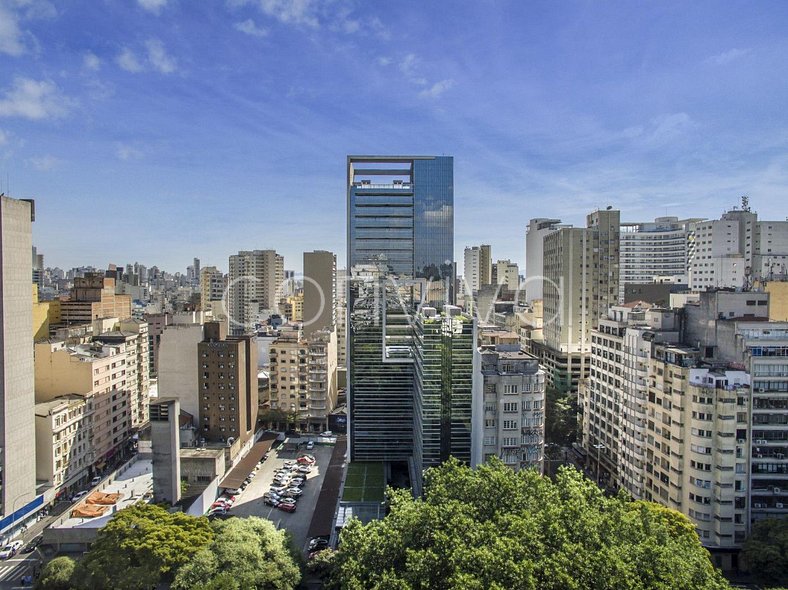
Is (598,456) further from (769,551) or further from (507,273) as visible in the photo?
(507,273)

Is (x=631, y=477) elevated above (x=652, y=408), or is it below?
below

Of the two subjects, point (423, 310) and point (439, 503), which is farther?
point (423, 310)

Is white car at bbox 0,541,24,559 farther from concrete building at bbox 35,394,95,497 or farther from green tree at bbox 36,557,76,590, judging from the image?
green tree at bbox 36,557,76,590

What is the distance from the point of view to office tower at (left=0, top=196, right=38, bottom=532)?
29.7 meters

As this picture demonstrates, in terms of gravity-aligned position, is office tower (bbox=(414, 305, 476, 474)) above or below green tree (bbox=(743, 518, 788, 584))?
above

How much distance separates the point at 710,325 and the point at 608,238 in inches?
1016

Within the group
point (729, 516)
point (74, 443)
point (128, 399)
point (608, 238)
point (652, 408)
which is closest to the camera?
point (729, 516)

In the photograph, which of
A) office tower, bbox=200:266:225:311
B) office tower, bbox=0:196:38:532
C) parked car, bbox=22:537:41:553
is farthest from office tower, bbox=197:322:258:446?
office tower, bbox=200:266:225:311

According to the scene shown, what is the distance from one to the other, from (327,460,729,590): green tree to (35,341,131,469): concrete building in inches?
1163

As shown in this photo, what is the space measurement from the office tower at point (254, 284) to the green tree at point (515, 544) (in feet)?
298

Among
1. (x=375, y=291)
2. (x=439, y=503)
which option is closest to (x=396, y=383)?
(x=375, y=291)

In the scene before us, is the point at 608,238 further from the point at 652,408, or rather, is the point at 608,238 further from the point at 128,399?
the point at 128,399

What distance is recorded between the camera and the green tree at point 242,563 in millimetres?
19531

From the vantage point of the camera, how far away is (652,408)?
97.9 ft
